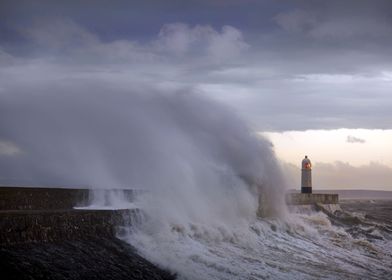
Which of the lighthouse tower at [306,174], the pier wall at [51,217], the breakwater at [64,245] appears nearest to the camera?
the breakwater at [64,245]

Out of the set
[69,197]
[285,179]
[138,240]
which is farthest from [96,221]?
[285,179]

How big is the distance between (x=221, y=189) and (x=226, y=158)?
2.48 meters

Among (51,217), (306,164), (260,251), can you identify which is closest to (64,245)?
(51,217)

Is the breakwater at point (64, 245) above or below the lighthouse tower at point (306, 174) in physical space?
below

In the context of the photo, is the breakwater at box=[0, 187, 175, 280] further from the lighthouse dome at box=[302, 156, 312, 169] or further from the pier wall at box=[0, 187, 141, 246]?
the lighthouse dome at box=[302, 156, 312, 169]

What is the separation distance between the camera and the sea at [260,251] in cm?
1002

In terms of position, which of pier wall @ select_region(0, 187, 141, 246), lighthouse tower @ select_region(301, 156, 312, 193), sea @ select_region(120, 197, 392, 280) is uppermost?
lighthouse tower @ select_region(301, 156, 312, 193)

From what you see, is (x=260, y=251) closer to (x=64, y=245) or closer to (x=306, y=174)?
(x=64, y=245)

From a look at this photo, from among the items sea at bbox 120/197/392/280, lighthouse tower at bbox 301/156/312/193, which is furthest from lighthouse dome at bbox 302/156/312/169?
sea at bbox 120/197/392/280

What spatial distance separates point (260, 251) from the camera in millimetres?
12547

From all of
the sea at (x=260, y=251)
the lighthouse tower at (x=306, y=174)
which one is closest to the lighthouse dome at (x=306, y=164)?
the lighthouse tower at (x=306, y=174)

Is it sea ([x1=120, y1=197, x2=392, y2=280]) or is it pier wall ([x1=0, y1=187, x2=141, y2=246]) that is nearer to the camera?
pier wall ([x1=0, y1=187, x2=141, y2=246])

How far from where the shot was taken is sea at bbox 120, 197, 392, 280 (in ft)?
32.9

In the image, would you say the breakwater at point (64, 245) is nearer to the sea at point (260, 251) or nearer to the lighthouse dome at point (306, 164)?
the sea at point (260, 251)
